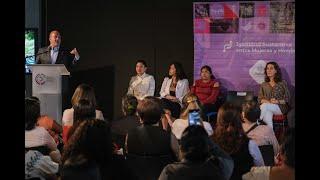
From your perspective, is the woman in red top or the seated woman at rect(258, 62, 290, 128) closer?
the seated woman at rect(258, 62, 290, 128)

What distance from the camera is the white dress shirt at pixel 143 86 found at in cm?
→ 828

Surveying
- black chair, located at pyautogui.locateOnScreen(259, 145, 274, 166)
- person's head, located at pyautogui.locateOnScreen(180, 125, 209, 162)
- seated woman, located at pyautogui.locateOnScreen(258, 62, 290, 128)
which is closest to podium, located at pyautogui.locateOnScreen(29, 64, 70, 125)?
seated woman, located at pyautogui.locateOnScreen(258, 62, 290, 128)

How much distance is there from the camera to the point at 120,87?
29.9 ft

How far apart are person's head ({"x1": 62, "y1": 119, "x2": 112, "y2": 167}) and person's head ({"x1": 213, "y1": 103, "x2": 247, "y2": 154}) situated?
2.62 feet

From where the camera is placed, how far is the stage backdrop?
26.7 feet

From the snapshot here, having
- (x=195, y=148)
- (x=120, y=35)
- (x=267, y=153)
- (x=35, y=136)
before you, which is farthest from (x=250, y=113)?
(x=120, y=35)

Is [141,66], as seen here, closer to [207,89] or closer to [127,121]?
[207,89]

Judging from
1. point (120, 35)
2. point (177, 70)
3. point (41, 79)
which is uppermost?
point (120, 35)

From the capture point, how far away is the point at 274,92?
25.0 ft

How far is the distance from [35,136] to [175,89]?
14.0 feet

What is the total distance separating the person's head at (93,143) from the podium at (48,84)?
3569 mm

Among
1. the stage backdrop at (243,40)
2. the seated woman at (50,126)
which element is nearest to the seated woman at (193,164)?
the seated woman at (50,126)

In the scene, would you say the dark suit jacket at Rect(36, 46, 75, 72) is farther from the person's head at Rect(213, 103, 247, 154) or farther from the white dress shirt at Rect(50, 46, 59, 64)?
the person's head at Rect(213, 103, 247, 154)
